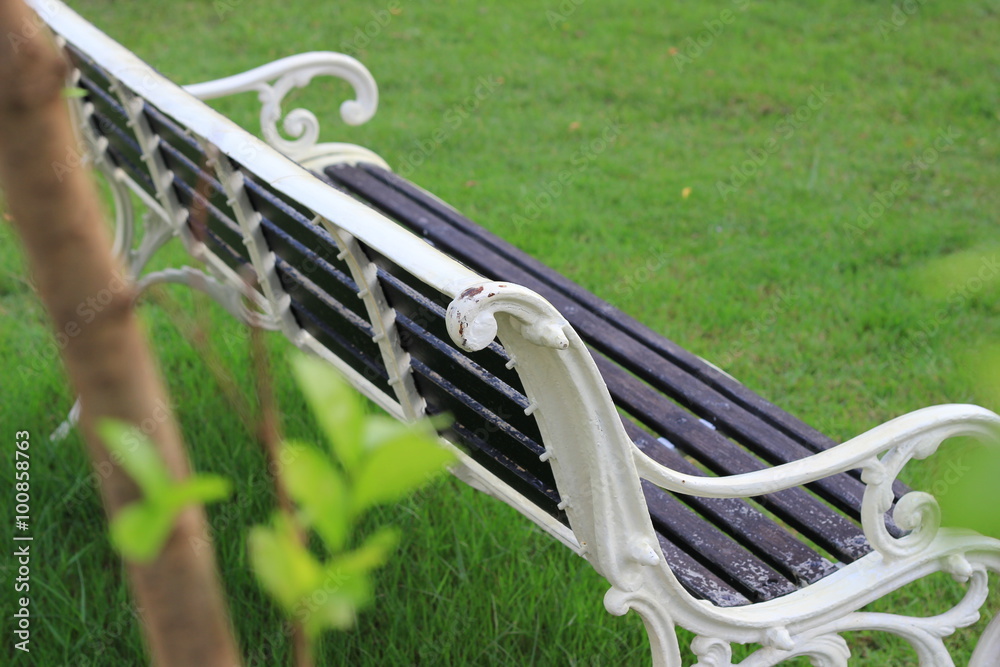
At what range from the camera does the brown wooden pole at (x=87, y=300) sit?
0.40 meters

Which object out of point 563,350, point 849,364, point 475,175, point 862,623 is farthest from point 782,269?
point 563,350

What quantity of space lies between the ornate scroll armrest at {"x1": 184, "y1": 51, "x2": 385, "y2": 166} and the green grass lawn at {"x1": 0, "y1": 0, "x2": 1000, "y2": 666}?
2.54ft

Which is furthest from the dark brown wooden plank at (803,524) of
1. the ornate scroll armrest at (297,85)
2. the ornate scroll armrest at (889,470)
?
the ornate scroll armrest at (297,85)

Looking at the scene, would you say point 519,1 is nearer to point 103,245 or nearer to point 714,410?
point 714,410

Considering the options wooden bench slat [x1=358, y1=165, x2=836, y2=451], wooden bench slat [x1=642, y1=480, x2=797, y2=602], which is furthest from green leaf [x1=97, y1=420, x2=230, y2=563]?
wooden bench slat [x1=358, y1=165, x2=836, y2=451]

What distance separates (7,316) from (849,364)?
3.30 meters

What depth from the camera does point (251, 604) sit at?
2408 millimetres

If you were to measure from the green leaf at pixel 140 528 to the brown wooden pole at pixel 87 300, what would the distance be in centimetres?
2

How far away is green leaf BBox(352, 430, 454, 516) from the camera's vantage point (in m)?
0.37

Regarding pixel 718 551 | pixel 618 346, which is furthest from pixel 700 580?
pixel 618 346

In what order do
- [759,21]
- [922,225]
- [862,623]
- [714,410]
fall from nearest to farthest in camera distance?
[862,623] < [714,410] < [922,225] < [759,21]

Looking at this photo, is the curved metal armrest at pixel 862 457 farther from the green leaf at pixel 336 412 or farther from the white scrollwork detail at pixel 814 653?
the green leaf at pixel 336 412

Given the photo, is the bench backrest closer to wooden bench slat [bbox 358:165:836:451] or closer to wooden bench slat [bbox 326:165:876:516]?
wooden bench slat [bbox 326:165:876:516]

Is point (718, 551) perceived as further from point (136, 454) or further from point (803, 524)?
point (136, 454)
